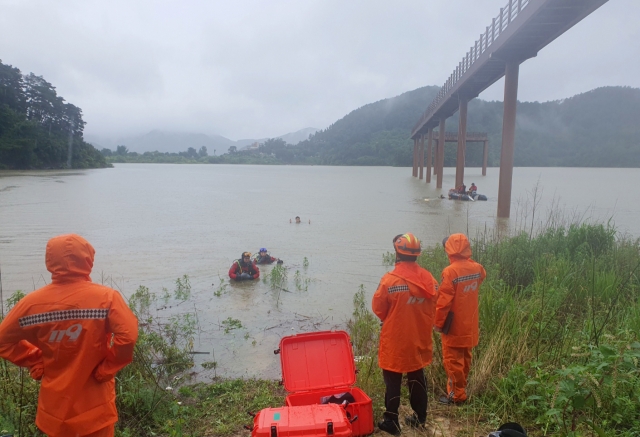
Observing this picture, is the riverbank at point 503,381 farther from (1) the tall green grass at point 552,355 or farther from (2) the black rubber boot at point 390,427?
(2) the black rubber boot at point 390,427

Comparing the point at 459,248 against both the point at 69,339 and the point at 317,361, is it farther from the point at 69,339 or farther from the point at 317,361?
the point at 69,339

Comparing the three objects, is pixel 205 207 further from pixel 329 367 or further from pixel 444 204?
pixel 329 367

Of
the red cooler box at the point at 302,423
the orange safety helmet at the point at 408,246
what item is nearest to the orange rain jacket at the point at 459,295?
the orange safety helmet at the point at 408,246

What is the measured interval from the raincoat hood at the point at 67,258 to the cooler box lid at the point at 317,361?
1.88 m

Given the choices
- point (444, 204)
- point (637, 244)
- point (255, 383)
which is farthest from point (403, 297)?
point (444, 204)

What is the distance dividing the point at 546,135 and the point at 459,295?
133 meters

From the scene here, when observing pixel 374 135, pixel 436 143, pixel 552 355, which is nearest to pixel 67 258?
pixel 552 355

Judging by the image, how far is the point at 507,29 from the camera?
1770cm

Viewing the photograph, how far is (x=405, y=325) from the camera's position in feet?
11.5

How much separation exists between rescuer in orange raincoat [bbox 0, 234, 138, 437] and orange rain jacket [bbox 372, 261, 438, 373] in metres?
1.84

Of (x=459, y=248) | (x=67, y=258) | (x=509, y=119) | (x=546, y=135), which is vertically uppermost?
(x=546, y=135)

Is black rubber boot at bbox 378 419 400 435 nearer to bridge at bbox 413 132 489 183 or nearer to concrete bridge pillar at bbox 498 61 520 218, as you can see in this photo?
concrete bridge pillar at bbox 498 61 520 218

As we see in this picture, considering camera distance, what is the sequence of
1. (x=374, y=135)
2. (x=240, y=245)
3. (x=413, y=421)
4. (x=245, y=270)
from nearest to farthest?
(x=413, y=421) < (x=245, y=270) < (x=240, y=245) < (x=374, y=135)

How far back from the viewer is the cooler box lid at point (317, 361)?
3861mm
